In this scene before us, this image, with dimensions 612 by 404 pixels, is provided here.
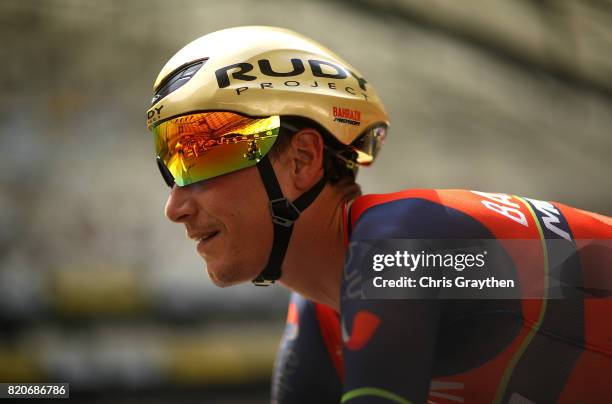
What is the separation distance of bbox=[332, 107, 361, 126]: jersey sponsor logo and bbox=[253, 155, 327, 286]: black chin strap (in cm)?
18

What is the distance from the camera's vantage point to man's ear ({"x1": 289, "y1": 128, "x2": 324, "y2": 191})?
220 centimetres

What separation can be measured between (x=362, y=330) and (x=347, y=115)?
30.1 inches

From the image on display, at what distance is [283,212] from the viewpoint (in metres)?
2.18

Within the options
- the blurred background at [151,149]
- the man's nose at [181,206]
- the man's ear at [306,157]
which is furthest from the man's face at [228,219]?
the blurred background at [151,149]

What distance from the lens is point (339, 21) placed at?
683 centimetres

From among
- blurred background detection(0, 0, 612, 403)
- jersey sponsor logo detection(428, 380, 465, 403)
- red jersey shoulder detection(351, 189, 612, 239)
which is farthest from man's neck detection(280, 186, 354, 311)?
blurred background detection(0, 0, 612, 403)

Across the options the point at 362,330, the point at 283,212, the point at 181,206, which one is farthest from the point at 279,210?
the point at 362,330

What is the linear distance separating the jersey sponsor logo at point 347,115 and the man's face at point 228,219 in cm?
28

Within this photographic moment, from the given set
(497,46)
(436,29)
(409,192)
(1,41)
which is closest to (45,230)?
(1,41)

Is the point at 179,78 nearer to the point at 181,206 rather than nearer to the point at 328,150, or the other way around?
the point at 181,206

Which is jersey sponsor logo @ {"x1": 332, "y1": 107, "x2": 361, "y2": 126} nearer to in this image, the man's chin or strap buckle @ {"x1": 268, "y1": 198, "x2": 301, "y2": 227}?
strap buckle @ {"x1": 268, "y1": 198, "x2": 301, "y2": 227}

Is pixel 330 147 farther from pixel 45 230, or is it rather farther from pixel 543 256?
pixel 45 230

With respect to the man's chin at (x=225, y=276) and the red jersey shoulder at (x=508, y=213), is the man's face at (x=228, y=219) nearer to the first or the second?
the man's chin at (x=225, y=276)

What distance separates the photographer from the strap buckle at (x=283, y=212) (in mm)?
2168
